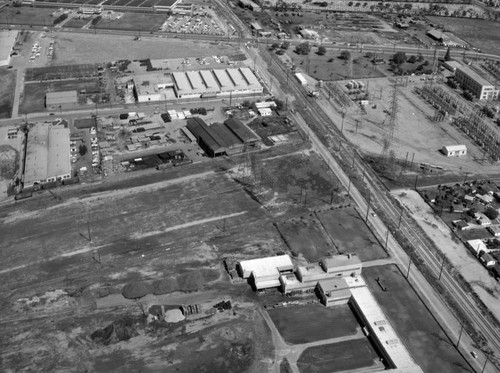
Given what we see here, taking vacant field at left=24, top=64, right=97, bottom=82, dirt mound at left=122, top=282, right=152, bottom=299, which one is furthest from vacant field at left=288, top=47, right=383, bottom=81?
dirt mound at left=122, top=282, right=152, bottom=299

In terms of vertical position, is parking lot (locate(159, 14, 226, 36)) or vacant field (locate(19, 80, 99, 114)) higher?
parking lot (locate(159, 14, 226, 36))

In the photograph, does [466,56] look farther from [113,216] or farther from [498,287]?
[113,216]

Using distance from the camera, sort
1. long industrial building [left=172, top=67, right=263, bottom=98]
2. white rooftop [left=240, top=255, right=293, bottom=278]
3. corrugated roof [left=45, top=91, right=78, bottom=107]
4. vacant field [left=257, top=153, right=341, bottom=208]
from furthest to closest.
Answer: long industrial building [left=172, top=67, right=263, bottom=98] < corrugated roof [left=45, top=91, right=78, bottom=107] < vacant field [left=257, top=153, right=341, bottom=208] < white rooftop [left=240, top=255, right=293, bottom=278]

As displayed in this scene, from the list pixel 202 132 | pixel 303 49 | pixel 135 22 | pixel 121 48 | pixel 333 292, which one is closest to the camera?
pixel 333 292

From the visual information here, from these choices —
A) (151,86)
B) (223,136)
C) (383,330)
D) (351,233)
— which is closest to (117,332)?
(383,330)

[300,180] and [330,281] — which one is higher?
[300,180]

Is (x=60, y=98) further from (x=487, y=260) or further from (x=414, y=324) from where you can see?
(x=487, y=260)

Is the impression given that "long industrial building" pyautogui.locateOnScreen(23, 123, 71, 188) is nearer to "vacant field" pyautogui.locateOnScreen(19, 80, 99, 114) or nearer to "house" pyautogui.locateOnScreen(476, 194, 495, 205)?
"vacant field" pyautogui.locateOnScreen(19, 80, 99, 114)
